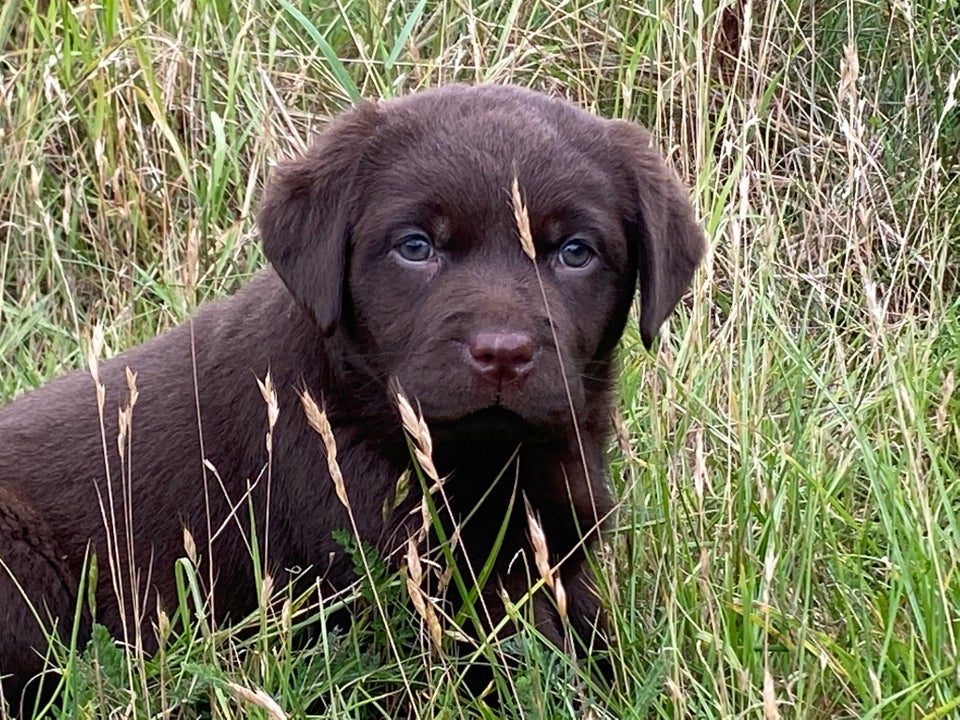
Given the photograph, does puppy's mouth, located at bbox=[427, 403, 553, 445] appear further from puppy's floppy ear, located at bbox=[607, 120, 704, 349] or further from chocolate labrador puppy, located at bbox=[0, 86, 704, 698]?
puppy's floppy ear, located at bbox=[607, 120, 704, 349]

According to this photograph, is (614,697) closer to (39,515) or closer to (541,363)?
(541,363)

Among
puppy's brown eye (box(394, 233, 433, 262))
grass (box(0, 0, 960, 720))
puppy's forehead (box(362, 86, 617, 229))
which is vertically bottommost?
grass (box(0, 0, 960, 720))

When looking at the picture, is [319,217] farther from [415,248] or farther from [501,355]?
[501,355]

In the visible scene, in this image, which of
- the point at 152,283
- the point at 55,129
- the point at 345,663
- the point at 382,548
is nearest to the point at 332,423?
the point at 382,548

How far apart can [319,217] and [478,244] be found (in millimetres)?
313

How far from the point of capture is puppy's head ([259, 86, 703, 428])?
2.85 m

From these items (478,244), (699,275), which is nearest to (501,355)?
(478,244)

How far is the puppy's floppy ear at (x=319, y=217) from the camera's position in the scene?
302 cm

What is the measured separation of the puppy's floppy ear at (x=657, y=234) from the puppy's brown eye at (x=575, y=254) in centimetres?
14

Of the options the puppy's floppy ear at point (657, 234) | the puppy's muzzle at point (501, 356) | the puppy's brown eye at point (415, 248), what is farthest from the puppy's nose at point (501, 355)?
the puppy's floppy ear at point (657, 234)

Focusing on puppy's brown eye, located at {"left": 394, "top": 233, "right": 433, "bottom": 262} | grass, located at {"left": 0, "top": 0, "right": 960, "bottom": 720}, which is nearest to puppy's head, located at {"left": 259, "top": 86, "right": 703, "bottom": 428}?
puppy's brown eye, located at {"left": 394, "top": 233, "right": 433, "bottom": 262}

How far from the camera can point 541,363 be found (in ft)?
9.24

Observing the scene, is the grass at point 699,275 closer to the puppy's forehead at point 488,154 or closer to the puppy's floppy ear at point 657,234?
the puppy's floppy ear at point 657,234

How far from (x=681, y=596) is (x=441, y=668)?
0.53m
